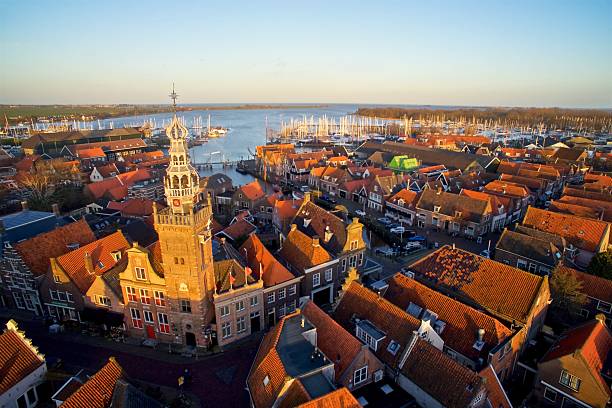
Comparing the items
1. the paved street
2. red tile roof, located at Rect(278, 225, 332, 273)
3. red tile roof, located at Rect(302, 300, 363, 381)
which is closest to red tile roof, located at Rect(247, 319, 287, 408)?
red tile roof, located at Rect(302, 300, 363, 381)

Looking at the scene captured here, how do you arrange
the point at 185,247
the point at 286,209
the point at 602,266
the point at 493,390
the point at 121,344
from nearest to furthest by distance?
the point at 493,390
the point at 185,247
the point at 121,344
the point at 602,266
the point at 286,209

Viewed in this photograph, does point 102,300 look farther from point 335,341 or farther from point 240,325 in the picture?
point 335,341

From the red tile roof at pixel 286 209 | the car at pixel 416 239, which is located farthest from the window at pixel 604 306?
the red tile roof at pixel 286 209

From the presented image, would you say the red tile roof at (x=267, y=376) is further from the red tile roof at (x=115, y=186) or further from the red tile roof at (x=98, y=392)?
the red tile roof at (x=115, y=186)

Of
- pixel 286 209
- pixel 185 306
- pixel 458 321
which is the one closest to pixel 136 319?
pixel 185 306

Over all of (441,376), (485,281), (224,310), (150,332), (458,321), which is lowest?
(150,332)
